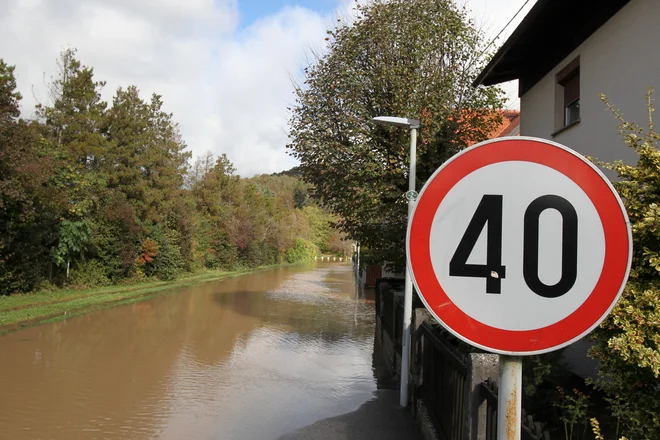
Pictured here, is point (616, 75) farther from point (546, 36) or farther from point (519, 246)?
point (519, 246)

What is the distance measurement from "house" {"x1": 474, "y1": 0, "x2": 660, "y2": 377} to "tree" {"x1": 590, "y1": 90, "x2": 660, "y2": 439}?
339 cm

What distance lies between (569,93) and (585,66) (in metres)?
1.03

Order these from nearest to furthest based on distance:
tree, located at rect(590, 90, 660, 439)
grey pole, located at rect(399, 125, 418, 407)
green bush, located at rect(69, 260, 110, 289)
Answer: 1. tree, located at rect(590, 90, 660, 439)
2. grey pole, located at rect(399, 125, 418, 407)
3. green bush, located at rect(69, 260, 110, 289)

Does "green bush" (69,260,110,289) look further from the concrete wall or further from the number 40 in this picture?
the number 40

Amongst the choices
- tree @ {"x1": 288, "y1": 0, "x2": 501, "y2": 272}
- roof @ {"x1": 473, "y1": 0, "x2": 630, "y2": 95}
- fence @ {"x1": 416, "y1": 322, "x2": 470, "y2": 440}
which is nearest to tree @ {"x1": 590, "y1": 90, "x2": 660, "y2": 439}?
fence @ {"x1": 416, "y1": 322, "x2": 470, "y2": 440}

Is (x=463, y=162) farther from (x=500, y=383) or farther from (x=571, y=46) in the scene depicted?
(x=571, y=46)

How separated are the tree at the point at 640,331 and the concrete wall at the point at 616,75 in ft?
10.9

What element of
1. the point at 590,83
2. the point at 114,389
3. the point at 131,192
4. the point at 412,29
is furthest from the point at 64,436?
the point at 131,192

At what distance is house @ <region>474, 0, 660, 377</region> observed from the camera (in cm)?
655

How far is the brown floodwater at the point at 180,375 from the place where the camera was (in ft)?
22.5

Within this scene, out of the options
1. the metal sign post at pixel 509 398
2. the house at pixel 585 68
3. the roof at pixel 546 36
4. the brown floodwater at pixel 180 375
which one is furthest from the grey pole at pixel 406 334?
the metal sign post at pixel 509 398

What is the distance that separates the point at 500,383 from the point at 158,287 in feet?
88.1

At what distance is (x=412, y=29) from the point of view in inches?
508

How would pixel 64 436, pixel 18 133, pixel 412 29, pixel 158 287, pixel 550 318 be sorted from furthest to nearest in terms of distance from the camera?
pixel 158 287, pixel 18 133, pixel 412 29, pixel 64 436, pixel 550 318
